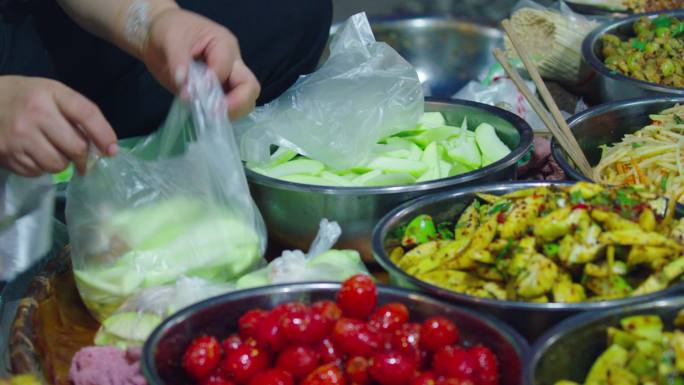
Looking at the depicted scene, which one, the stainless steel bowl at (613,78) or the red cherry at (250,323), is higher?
the red cherry at (250,323)

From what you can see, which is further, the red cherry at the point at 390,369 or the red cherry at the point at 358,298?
the red cherry at the point at 358,298

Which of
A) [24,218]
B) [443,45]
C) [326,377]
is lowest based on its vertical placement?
[443,45]

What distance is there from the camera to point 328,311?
5.00ft

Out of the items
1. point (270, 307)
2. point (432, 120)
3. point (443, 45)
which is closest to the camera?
point (270, 307)

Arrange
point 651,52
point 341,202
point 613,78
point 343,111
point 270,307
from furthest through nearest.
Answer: point 651,52, point 613,78, point 343,111, point 341,202, point 270,307

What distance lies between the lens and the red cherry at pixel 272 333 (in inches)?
59.2

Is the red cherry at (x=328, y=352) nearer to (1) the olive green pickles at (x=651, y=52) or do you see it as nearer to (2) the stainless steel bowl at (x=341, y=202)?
(2) the stainless steel bowl at (x=341, y=202)

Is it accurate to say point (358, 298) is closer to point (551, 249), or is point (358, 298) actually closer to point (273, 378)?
point (273, 378)

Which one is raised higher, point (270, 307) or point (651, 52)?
point (270, 307)

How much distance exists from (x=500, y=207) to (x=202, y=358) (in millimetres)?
734

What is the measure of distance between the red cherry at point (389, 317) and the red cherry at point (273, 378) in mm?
168

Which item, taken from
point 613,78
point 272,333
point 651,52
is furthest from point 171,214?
point 651,52

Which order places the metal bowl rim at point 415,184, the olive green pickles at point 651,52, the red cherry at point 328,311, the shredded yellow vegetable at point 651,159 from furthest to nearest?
the olive green pickles at point 651,52
the shredded yellow vegetable at point 651,159
the metal bowl rim at point 415,184
the red cherry at point 328,311

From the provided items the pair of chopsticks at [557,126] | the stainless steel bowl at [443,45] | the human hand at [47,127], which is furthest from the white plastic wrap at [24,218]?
the stainless steel bowl at [443,45]
